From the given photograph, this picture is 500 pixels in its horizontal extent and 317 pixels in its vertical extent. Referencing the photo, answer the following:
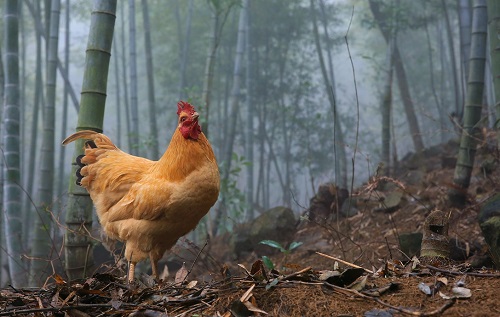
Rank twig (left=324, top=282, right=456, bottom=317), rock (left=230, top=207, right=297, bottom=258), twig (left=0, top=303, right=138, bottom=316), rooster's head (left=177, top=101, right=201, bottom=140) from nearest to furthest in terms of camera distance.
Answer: twig (left=324, top=282, right=456, bottom=317), twig (left=0, top=303, right=138, bottom=316), rooster's head (left=177, top=101, right=201, bottom=140), rock (left=230, top=207, right=297, bottom=258)

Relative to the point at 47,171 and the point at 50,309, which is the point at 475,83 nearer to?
the point at 50,309

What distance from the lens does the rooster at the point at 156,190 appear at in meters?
2.84

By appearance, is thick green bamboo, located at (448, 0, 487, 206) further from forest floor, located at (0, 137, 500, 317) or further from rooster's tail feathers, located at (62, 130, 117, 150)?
rooster's tail feathers, located at (62, 130, 117, 150)

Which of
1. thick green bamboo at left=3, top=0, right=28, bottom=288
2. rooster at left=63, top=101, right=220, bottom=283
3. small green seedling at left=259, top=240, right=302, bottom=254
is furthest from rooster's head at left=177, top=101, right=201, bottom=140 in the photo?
thick green bamboo at left=3, top=0, right=28, bottom=288

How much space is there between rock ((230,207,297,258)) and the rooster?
3226 millimetres

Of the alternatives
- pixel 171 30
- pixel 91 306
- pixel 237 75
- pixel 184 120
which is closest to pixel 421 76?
pixel 171 30

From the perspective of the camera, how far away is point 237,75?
8984 mm

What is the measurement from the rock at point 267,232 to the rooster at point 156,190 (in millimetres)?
3226

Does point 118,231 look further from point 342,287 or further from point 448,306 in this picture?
point 448,306

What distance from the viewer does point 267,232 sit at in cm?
630

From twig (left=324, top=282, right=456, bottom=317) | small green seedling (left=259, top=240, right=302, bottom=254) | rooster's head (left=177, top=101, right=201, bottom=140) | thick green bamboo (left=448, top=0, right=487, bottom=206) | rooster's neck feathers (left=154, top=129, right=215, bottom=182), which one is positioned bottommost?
small green seedling (left=259, top=240, right=302, bottom=254)

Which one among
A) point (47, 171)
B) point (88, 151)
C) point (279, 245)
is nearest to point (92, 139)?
point (88, 151)

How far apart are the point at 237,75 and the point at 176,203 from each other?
647 centimetres

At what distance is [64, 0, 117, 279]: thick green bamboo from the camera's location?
307 cm
